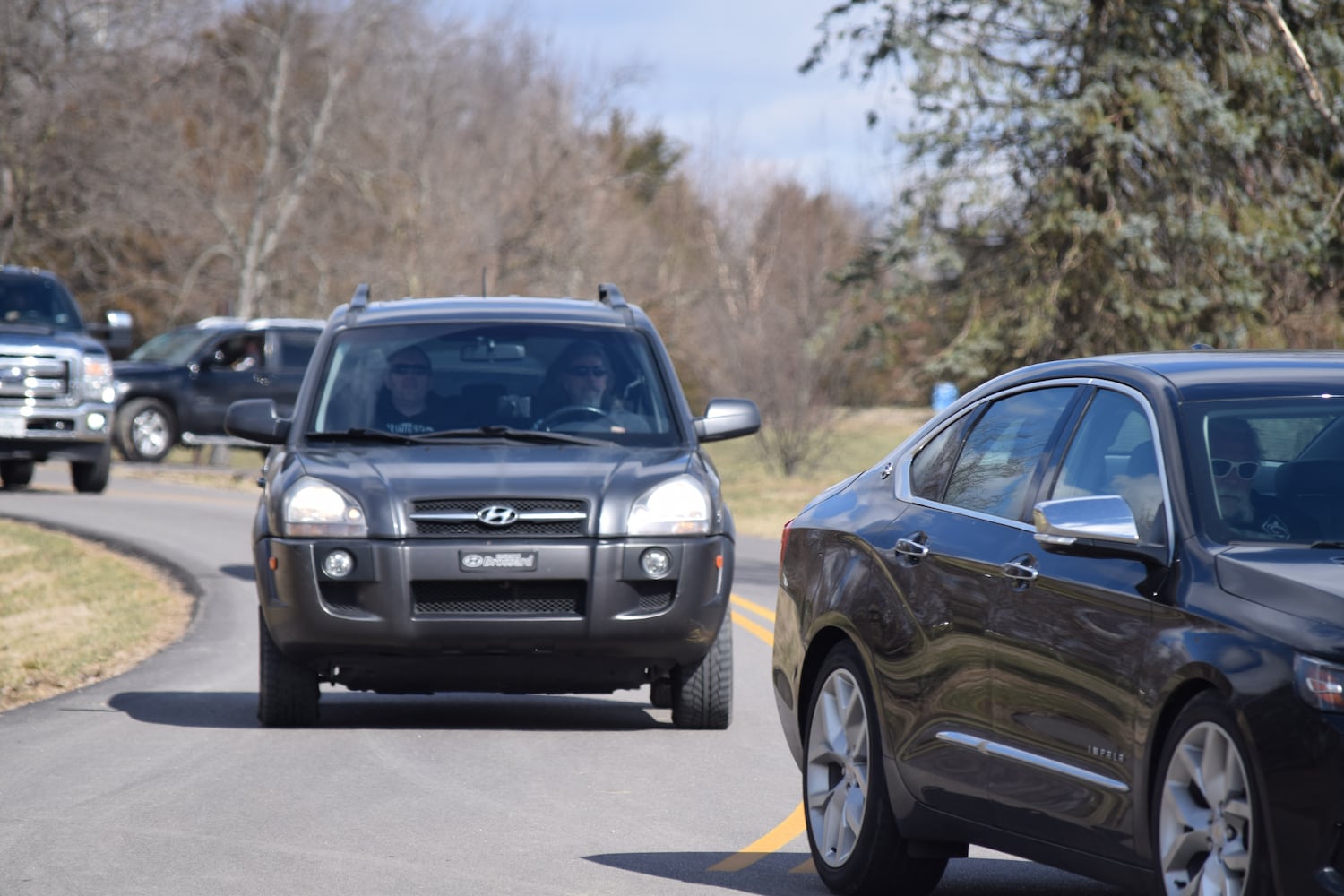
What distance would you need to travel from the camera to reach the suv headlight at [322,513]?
29.5 feet

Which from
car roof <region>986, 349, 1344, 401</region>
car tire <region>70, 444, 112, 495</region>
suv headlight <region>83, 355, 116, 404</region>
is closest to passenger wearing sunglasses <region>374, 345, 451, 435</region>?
car roof <region>986, 349, 1344, 401</region>

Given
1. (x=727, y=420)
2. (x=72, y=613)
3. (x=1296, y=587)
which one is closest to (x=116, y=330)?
(x=72, y=613)

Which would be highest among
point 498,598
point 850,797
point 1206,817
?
point 1206,817

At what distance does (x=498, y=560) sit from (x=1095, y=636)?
4.37 m

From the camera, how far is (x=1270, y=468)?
5086 mm

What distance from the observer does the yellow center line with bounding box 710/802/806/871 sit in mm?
6660

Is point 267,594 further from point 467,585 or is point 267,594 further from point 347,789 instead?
point 347,789

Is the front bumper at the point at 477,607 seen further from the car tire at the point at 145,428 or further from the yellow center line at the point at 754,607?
the car tire at the point at 145,428

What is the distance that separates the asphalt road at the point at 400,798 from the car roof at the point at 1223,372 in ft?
5.57

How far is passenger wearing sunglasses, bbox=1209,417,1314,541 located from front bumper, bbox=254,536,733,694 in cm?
426

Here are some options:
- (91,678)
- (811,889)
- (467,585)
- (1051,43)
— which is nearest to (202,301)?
(1051,43)

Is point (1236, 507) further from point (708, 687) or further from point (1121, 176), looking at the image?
point (1121, 176)

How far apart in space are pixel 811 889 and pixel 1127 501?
178 centimetres

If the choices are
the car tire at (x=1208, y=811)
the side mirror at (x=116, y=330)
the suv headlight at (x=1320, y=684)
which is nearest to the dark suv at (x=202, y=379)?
the side mirror at (x=116, y=330)
